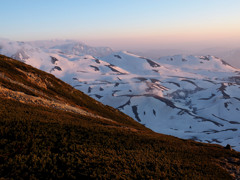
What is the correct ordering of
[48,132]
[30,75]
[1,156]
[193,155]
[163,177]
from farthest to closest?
1. [30,75]
2. [193,155]
3. [48,132]
4. [163,177]
5. [1,156]

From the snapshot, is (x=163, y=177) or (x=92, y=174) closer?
(x=92, y=174)

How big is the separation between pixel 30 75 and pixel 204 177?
6561cm

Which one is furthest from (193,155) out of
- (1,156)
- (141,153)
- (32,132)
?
(1,156)

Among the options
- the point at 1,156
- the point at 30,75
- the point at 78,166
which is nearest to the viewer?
the point at 1,156

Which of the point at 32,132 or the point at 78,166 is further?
the point at 32,132

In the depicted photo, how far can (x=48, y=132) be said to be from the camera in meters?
22.0

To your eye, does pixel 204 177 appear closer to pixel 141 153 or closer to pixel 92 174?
pixel 141 153

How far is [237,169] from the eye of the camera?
2392cm

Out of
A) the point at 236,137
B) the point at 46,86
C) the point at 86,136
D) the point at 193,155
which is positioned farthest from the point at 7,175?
the point at 236,137

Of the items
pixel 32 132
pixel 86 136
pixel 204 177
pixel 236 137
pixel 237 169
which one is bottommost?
pixel 236 137

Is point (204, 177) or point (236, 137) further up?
point (204, 177)

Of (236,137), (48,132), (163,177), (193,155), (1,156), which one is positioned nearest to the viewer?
(1,156)

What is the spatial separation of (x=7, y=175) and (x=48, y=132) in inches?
335

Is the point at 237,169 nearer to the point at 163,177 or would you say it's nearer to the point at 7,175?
the point at 163,177
